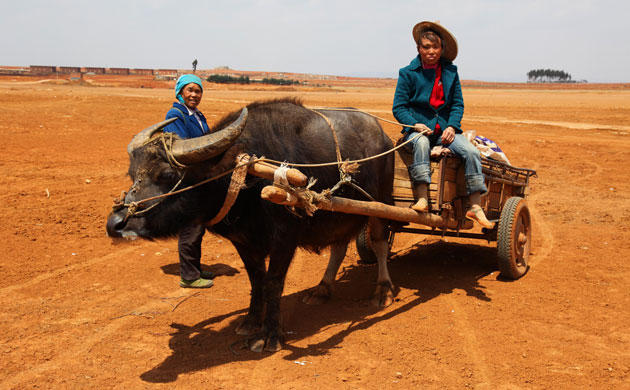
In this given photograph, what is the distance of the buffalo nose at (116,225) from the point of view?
12.5 feet

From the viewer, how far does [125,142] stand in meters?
16.0

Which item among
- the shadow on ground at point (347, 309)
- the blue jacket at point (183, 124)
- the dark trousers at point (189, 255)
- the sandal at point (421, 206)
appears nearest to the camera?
the shadow on ground at point (347, 309)

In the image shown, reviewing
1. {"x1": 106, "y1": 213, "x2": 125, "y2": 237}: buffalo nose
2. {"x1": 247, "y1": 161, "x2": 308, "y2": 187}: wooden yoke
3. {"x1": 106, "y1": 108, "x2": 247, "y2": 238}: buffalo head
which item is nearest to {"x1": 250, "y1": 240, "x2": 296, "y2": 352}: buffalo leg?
{"x1": 247, "y1": 161, "x2": 308, "y2": 187}: wooden yoke

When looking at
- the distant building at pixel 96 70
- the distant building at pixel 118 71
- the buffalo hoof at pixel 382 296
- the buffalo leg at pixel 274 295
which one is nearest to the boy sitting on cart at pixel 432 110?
the buffalo hoof at pixel 382 296

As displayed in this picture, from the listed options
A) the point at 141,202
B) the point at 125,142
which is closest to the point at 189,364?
the point at 141,202

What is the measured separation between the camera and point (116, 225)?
3818 millimetres

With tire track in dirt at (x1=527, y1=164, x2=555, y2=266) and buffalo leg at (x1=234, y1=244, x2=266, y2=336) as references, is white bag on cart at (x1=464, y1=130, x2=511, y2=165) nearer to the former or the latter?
tire track in dirt at (x1=527, y1=164, x2=555, y2=266)

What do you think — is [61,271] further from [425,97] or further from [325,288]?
[425,97]

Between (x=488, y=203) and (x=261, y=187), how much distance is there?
10.1 ft

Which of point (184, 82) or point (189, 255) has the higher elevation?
point (184, 82)

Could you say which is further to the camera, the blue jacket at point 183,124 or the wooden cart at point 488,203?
the wooden cart at point 488,203

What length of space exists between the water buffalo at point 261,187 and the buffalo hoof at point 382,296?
11 mm

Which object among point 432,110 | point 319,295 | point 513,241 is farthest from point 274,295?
point 513,241

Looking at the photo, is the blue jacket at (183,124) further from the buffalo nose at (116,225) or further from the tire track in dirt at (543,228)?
the tire track in dirt at (543,228)
